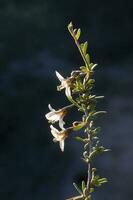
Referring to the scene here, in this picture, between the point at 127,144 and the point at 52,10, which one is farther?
the point at 52,10

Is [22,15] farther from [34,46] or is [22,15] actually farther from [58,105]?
[58,105]

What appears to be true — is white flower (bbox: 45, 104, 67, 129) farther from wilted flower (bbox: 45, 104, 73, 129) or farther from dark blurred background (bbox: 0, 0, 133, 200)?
dark blurred background (bbox: 0, 0, 133, 200)

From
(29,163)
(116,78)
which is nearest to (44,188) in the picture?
(29,163)

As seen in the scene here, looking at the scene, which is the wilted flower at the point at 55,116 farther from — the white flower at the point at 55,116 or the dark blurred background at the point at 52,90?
the dark blurred background at the point at 52,90

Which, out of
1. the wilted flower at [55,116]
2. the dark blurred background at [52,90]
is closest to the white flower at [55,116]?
the wilted flower at [55,116]

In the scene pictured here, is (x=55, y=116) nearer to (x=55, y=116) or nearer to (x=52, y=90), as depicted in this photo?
(x=55, y=116)

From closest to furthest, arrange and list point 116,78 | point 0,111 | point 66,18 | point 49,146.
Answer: point 49,146 → point 0,111 → point 116,78 → point 66,18

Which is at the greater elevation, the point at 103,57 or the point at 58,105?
the point at 103,57

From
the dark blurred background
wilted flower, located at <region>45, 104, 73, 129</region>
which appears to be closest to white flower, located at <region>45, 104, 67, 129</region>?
wilted flower, located at <region>45, 104, 73, 129</region>

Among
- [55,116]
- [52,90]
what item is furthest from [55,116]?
[52,90]

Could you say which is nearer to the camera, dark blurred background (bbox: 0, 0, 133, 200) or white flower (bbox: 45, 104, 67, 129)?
white flower (bbox: 45, 104, 67, 129)
